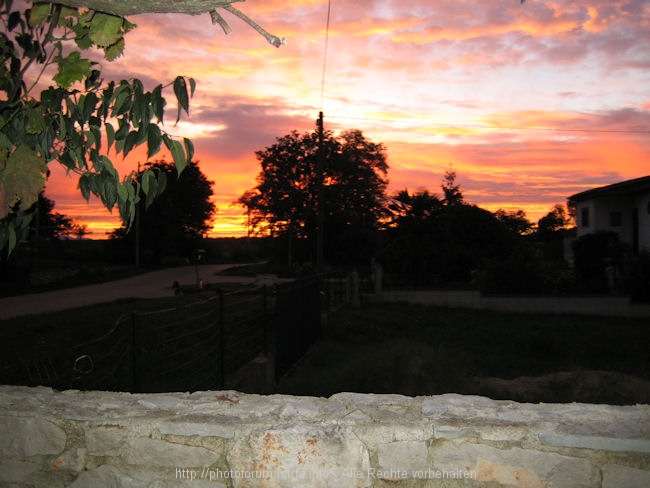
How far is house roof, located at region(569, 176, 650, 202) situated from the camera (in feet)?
79.9

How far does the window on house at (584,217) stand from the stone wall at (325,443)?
2879 centimetres

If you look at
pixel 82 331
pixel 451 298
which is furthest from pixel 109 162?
pixel 451 298

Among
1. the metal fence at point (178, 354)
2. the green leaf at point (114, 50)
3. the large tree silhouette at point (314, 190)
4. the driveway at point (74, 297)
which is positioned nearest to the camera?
the green leaf at point (114, 50)

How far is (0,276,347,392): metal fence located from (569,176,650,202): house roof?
19832 millimetres

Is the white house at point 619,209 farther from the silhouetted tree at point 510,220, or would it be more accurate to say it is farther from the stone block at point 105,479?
the stone block at point 105,479

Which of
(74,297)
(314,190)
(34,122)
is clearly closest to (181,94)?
(34,122)

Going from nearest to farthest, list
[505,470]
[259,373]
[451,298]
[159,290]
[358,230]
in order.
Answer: [505,470]
[259,373]
[451,298]
[159,290]
[358,230]

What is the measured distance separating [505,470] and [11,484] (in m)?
2.15

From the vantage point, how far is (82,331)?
390 inches

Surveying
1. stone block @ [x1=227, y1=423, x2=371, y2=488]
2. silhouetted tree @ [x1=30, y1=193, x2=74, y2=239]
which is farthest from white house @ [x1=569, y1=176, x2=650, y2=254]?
silhouetted tree @ [x1=30, y1=193, x2=74, y2=239]

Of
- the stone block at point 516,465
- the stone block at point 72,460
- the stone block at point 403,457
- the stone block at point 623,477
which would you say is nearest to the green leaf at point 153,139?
the stone block at point 72,460

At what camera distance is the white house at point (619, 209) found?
2506 cm

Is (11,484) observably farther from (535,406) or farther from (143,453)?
(535,406)

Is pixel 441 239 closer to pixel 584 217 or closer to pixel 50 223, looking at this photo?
pixel 584 217
